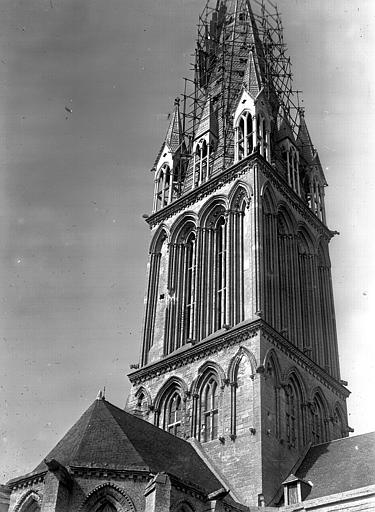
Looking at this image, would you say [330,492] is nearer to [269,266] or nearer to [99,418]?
[99,418]

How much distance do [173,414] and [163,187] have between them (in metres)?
13.4

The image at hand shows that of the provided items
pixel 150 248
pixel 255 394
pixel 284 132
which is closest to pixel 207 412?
pixel 255 394

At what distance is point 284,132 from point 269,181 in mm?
6703

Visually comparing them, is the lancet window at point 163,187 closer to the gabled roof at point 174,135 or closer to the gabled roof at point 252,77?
the gabled roof at point 174,135

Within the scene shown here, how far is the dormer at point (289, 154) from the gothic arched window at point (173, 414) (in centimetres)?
1235

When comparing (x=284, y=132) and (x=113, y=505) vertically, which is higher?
(x=284, y=132)

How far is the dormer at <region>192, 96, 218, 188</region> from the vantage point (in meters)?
37.0

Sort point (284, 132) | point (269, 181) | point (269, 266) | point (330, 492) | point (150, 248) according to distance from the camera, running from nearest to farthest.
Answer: point (330, 492) < point (269, 266) < point (269, 181) < point (150, 248) < point (284, 132)

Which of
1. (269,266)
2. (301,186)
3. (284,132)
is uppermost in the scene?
(284,132)

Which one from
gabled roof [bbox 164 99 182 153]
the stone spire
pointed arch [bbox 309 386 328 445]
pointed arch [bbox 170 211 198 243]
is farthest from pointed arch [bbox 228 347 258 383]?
the stone spire

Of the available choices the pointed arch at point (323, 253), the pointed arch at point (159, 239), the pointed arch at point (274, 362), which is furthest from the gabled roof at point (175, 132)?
the pointed arch at point (274, 362)

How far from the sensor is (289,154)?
38.7 meters

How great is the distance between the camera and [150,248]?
3694 cm

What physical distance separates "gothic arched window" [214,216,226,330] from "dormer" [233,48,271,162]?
3476 millimetres
